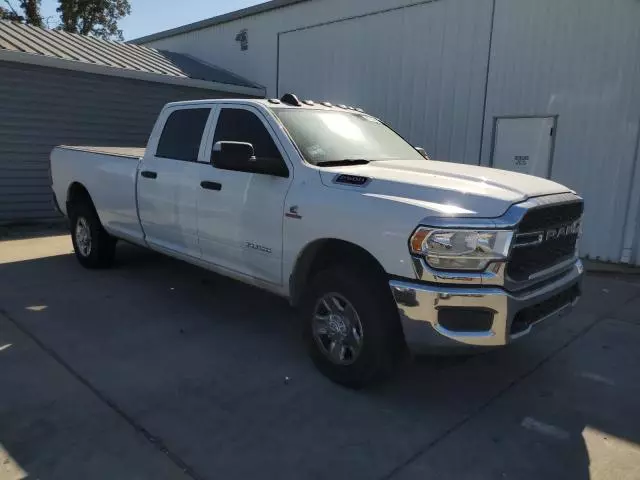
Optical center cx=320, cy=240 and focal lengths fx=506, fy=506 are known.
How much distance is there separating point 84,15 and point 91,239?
2947 cm

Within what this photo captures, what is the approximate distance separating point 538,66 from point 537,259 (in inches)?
238

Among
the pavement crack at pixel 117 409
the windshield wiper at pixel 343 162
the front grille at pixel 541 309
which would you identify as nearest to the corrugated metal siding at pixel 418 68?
the windshield wiper at pixel 343 162

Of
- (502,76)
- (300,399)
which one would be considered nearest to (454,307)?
(300,399)

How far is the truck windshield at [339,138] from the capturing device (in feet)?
13.0

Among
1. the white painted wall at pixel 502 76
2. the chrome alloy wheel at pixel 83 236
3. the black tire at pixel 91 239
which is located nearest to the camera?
the black tire at pixel 91 239

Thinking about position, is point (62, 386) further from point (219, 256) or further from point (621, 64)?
point (621, 64)

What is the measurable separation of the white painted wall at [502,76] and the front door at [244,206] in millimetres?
5753

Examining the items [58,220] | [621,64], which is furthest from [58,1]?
[621,64]

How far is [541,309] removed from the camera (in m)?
3.25

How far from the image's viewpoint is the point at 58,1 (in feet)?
94.9

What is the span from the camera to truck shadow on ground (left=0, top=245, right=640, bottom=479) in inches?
110

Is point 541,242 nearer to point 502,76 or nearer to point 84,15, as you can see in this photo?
point 502,76

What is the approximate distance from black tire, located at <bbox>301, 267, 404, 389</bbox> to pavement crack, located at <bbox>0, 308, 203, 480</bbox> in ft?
4.01

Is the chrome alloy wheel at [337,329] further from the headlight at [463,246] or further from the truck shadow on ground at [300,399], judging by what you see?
the headlight at [463,246]
